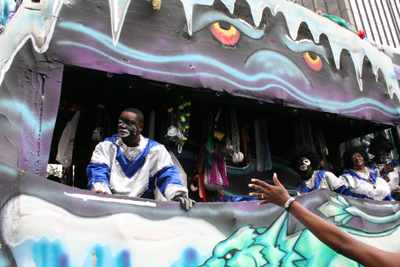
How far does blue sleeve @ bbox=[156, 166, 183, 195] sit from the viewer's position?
3.31m

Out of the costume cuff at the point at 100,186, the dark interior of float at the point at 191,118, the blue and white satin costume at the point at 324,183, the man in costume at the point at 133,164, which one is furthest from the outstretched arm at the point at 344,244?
the blue and white satin costume at the point at 324,183

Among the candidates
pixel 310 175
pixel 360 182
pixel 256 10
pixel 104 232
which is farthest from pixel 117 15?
pixel 360 182

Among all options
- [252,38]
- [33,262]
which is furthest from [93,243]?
[252,38]

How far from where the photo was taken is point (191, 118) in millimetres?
5816

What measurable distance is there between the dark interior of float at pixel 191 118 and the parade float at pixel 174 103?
3 cm

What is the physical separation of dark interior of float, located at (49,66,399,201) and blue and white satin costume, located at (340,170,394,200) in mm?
1132

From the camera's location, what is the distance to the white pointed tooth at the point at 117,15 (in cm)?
361

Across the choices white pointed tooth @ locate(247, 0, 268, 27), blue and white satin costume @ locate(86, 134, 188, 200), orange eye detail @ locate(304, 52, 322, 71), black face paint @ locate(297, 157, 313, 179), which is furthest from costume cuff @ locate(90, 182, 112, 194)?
orange eye detail @ locate(304, 52, 322, 71)

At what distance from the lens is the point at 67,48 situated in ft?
10.8

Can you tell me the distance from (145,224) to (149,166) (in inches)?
43.2

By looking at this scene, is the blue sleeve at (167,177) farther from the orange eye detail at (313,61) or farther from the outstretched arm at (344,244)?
the orange eye detail at (313,61)

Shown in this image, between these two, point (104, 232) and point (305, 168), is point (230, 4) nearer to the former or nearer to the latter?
point (305, 168)

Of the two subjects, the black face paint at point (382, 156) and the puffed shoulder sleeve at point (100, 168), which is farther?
the black face paint at point (382, 156)

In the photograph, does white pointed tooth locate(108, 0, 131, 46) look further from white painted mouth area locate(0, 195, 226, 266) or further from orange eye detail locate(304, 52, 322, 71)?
orange eye detail locate(304, 52, 322, 71)
